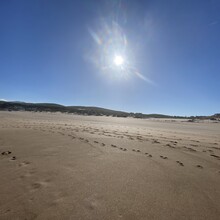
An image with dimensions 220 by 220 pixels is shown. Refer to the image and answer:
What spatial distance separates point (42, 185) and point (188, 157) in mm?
4642

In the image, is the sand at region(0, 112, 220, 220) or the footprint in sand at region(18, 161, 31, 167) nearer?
the sand at region(0, 112, 220, 220)

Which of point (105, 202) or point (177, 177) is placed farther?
point (177, 177)

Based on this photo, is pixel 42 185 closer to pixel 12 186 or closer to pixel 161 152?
pixel 12 186

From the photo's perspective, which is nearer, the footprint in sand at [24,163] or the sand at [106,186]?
the sand at [106,186]

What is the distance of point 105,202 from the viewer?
3215mm

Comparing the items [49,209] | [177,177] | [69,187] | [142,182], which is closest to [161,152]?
[177,177]

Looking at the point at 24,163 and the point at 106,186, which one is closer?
the point at 106,186

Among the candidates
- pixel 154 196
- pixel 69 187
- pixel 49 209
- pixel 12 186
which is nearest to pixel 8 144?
pixel 12 186

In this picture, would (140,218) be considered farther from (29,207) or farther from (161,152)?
(161,152)

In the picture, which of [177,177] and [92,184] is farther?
[177,177]

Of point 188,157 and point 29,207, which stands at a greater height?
point 188,157

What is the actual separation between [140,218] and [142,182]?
50.4 inches

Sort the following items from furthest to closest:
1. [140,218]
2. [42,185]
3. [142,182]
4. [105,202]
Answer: [142,182] < [42,185] < [105,202] < [140,218]

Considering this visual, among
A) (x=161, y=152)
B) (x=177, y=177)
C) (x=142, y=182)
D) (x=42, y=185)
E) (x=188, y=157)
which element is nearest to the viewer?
(x=42, y=185)
